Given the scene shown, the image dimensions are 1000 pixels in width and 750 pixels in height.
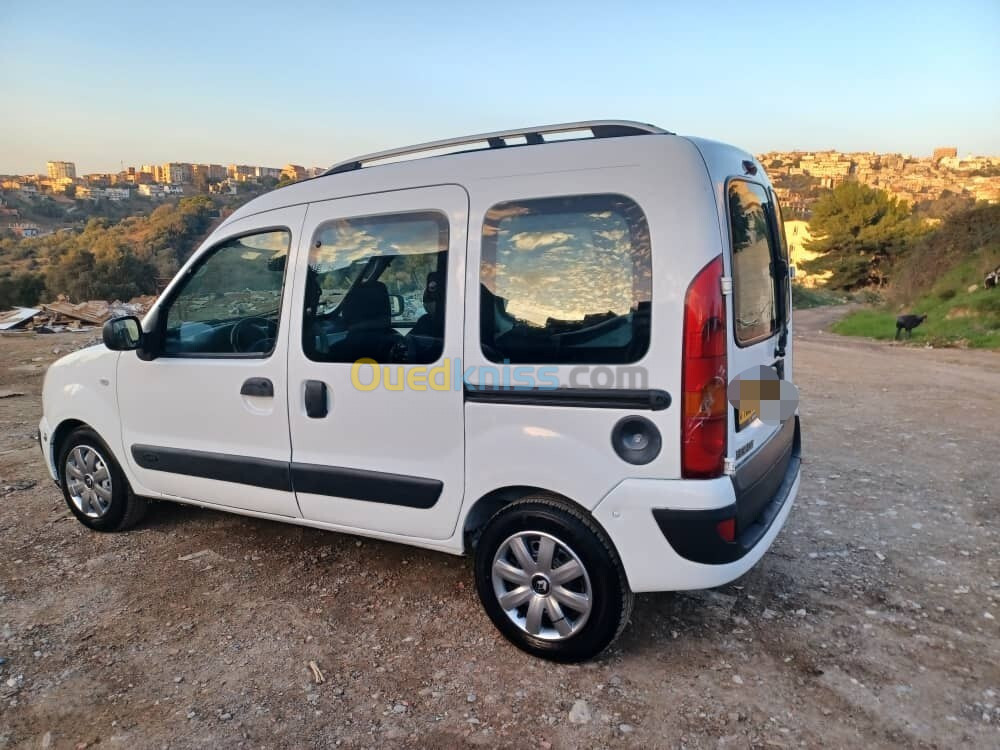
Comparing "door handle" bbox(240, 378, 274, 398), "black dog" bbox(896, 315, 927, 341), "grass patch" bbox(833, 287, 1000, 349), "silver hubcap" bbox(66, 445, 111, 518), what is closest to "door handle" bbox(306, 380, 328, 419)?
"door handle" bbox(240, 378, 274, 398)

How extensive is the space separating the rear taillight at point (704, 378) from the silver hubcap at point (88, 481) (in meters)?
3.55

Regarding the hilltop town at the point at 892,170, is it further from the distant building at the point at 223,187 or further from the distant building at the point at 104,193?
the distant building at the point at 104,193

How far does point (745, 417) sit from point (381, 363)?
1.58 m

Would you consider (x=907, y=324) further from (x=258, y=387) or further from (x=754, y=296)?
(x=258, y=387)

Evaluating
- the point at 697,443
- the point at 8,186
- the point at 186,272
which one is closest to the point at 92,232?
the point at 8,186

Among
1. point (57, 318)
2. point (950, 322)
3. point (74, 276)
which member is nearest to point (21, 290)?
point (74, 276)

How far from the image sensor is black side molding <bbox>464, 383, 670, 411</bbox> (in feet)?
7.73

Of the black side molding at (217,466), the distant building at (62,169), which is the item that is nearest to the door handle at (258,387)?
the black side molding at (217,466)

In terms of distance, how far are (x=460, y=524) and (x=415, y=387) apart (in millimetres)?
639

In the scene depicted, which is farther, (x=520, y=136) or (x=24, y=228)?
(x=24, y=228)

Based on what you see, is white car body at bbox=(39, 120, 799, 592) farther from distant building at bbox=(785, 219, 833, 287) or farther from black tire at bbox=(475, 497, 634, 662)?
distant building at bbox=(785, 219, 833, 287)

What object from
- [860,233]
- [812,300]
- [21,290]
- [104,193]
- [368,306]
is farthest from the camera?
[104,193]

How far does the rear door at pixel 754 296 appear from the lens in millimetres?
2480

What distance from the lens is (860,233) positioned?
35375 mm
